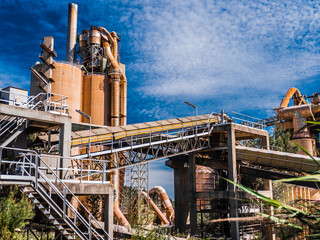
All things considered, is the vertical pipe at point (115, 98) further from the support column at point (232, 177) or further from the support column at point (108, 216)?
the support column at point (108, 216)

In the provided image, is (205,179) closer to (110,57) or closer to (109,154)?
(109,154)

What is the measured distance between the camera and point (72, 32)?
43.3 meters

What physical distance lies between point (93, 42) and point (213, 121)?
20900mm

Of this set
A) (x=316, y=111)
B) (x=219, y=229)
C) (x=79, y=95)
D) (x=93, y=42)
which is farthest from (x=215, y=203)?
(x=93, y=42)

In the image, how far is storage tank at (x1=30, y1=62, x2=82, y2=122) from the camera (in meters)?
33.8

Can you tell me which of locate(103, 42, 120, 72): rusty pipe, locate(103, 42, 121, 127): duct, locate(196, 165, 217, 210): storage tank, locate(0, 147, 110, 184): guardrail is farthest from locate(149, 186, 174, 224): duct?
locate(0, 147, 110, 184): guardrail

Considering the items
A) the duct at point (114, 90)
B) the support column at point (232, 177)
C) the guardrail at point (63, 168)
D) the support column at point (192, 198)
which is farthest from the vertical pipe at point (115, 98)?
the guardrail at point (63, 168)

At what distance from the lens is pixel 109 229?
13547 mm

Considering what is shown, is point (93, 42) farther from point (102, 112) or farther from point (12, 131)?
point (12, 131)

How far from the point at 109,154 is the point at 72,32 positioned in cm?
2669

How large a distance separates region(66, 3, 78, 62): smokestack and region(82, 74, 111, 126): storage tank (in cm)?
641

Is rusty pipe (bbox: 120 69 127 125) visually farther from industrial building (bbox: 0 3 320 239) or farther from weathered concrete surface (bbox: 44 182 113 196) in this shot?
weathered concrete surface (bbox: 44 182 113 196)

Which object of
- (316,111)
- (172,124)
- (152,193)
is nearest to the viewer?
(172,124)

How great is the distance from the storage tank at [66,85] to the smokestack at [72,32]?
775 cm
